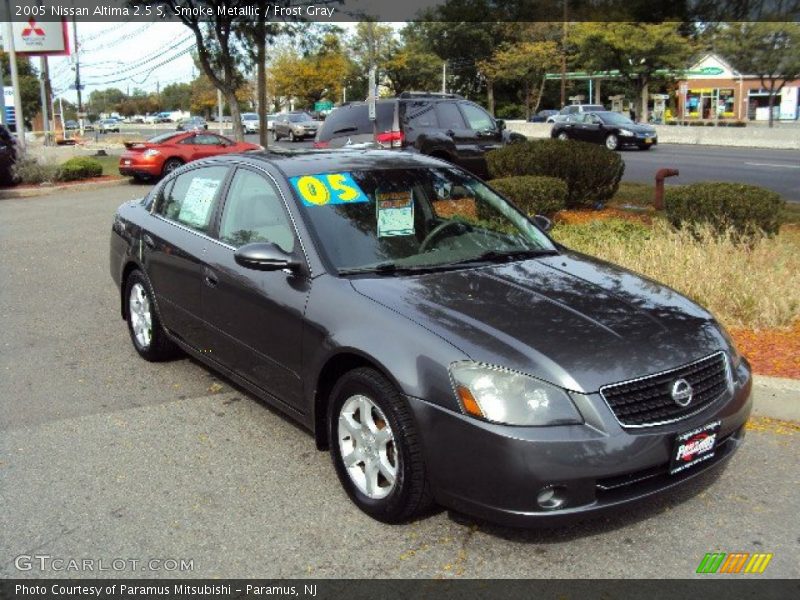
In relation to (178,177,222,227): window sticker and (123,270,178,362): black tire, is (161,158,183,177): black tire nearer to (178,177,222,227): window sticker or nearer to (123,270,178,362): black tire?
(123,270,178,362): black tire

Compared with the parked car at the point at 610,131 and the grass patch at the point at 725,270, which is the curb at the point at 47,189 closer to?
the grass patch at the point at 725,270

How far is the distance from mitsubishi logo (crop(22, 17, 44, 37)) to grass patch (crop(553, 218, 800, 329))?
2529 cm

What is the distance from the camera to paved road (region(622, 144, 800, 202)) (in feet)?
57.2

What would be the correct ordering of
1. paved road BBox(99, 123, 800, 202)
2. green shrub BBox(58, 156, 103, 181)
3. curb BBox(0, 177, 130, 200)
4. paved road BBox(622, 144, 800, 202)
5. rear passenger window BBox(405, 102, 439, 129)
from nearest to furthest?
rear passenger window BBox(405, 102, 439, 129), paved road BBox(99, 123, 800, 202), paved road BBox(622, 144, 800, 202), curb BBox(0, 177, 130, 200), green shrub BBox(58, 156, 103, 181)

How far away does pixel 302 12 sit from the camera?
22031 mm

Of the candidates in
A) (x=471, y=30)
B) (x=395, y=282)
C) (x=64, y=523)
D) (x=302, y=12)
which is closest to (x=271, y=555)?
(x=64, y=523)

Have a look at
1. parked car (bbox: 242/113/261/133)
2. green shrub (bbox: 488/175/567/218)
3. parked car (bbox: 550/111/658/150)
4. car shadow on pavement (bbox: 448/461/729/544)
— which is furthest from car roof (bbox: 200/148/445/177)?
parked car (bbox: 242/113/261/133)

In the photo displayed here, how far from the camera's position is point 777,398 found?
4.77m

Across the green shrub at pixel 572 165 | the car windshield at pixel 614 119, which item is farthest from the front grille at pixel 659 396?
the car windshield at pixel 614 119

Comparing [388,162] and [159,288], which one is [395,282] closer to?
[388,162]

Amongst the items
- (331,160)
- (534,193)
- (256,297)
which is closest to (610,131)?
(534,193)

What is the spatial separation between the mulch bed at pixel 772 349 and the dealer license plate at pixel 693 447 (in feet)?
5.98

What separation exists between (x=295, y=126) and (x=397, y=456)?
39.6 m

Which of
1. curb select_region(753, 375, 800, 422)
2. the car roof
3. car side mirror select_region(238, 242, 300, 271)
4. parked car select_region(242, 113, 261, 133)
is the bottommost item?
curb select_region(753, 375, 800, 422)
